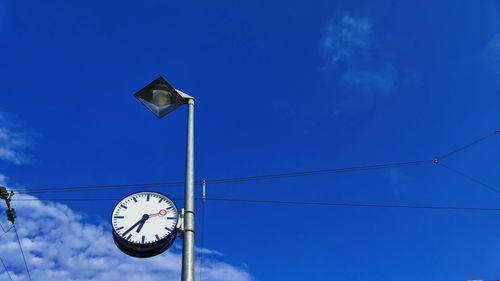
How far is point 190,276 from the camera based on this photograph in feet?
13.6

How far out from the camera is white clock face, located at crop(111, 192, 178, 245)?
493cm

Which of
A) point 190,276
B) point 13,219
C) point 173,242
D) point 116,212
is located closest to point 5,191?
point 13,219

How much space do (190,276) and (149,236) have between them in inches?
42.5

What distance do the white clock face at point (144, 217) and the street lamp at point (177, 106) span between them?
328 millimetres

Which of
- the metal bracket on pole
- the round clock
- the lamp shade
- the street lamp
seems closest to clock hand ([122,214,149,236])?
the round clock

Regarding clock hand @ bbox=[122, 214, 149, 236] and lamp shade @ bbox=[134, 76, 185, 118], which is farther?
lamp shade @ bbox=[134, 76, 185, 118]

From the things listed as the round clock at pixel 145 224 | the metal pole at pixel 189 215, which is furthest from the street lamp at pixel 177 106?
the round clock at pixel 145 224

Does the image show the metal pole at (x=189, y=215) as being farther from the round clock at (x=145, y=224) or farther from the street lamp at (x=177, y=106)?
the round clock at (x=145, y=224)

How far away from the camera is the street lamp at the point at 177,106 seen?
4.68 metres

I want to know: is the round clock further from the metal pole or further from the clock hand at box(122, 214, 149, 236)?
the metal pole

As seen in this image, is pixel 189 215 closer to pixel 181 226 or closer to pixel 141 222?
pixel 181 226

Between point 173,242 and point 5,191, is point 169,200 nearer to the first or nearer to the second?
point 173,242

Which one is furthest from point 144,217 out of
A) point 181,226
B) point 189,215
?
point 189,215

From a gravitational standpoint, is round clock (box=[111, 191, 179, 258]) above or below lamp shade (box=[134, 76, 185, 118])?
below
